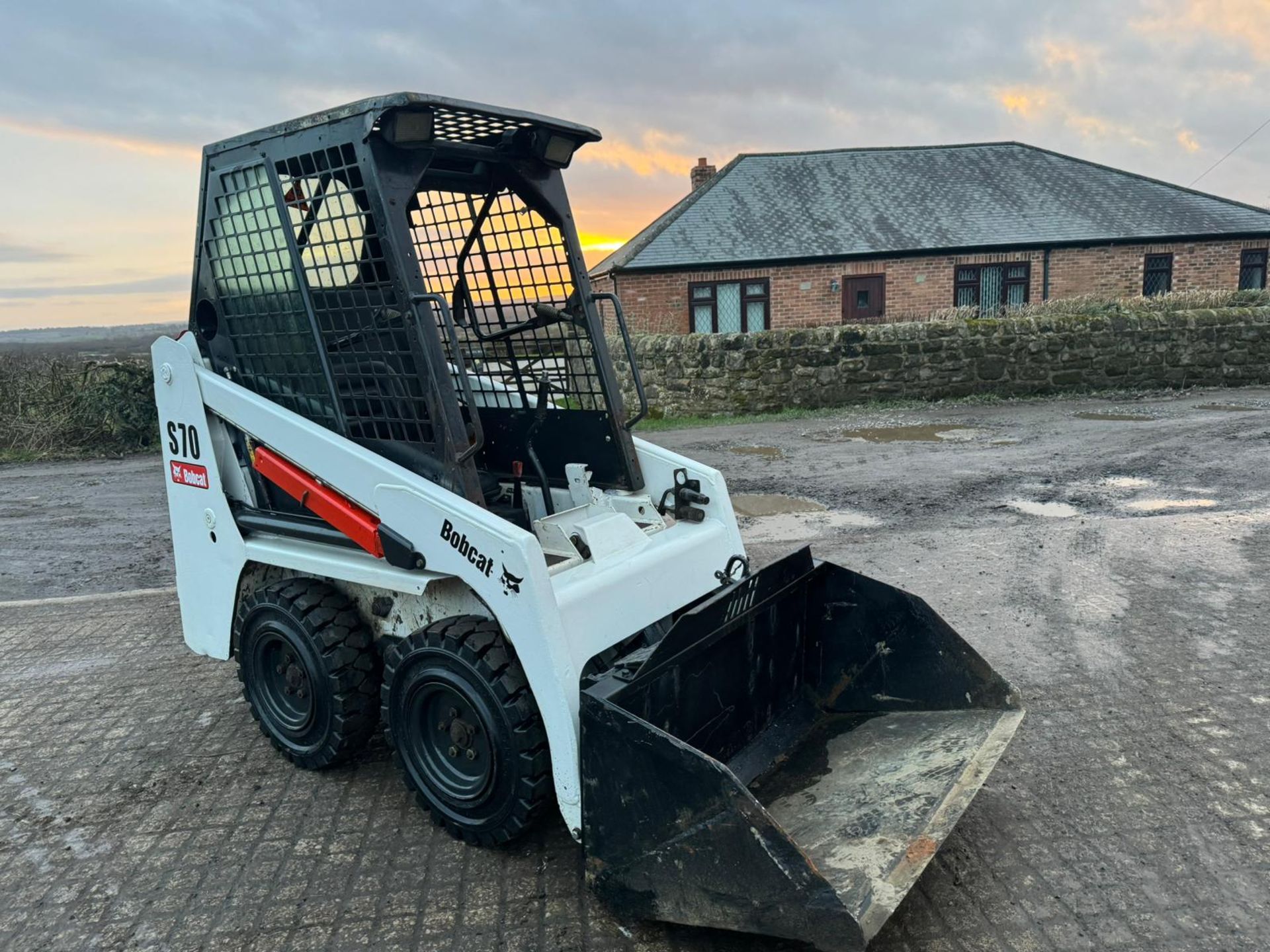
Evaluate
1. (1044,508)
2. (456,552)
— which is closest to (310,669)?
(456,552)

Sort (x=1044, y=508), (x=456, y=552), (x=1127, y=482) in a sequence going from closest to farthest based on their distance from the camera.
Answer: (x=456, y=552), (x=1044, y=508), (x=1127, y=482)

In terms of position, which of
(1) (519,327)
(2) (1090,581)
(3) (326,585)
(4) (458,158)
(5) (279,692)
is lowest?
(2) (1090,581)

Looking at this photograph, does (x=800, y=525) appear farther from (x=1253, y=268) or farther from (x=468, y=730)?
(x=1253, y=268)

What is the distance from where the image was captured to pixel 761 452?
11.5 m

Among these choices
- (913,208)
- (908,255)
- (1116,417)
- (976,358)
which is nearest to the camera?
(1116,417)

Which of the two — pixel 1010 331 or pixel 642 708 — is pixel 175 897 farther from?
pixel 1010 331

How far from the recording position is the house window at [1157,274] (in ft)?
78.0

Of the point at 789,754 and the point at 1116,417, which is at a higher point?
the point at 789,754

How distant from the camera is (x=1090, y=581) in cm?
596

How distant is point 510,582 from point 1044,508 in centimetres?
641

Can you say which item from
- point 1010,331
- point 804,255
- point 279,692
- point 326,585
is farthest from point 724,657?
point 804,255

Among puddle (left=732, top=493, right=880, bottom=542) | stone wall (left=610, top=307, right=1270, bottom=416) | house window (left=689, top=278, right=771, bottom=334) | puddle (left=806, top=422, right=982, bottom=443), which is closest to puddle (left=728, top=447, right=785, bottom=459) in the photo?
puddle (left=806, top=422, right=982, bottom=443)

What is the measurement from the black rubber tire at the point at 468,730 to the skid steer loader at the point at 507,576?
11mm

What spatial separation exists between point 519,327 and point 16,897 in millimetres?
2849
